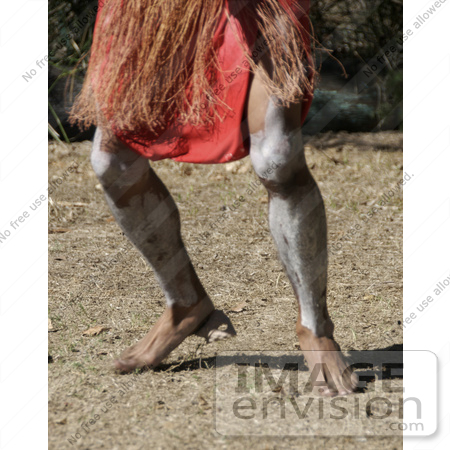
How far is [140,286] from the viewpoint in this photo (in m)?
3.15

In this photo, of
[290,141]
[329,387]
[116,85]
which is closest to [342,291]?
[329,387]

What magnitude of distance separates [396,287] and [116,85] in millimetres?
1703

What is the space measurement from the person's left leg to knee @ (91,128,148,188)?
43cm

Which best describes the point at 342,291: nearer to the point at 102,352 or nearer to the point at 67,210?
the point at 102,352

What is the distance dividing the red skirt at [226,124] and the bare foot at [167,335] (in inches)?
20.6

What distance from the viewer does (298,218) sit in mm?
1946

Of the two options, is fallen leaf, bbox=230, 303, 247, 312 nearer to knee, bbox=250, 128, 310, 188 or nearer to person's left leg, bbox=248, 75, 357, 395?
person's left leg, bbox=248, 75, 357, 395

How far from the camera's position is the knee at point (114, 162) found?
212cm

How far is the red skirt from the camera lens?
6.25 feet

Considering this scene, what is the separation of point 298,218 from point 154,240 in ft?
1.71

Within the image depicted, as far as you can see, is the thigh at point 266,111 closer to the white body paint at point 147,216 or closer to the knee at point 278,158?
the knee at point 278,158

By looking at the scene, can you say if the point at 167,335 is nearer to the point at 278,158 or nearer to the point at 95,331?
the point at 95,331

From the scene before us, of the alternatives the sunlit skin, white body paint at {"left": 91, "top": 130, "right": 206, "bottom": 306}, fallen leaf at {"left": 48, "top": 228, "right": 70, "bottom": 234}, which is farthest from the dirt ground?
white body paint at {"left": 91, "top": 130, "right": 206, "bottom": 306}

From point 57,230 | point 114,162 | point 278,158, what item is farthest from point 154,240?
point 57,230
